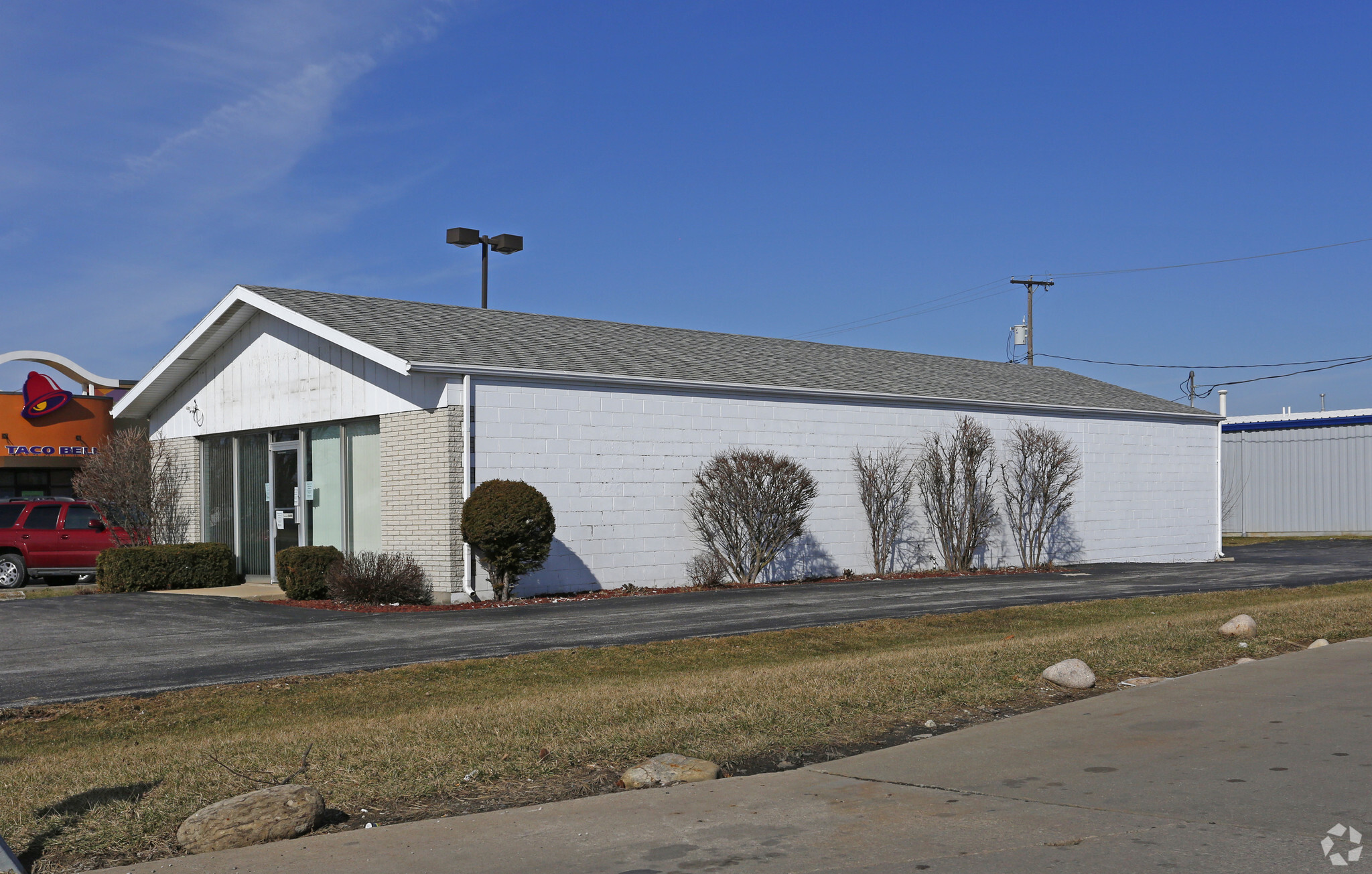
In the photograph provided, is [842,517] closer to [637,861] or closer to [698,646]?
[698,646]

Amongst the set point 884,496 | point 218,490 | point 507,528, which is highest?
point 218,490

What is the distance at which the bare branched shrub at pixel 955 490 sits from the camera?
24.0m

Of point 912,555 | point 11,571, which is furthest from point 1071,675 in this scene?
point 11,571

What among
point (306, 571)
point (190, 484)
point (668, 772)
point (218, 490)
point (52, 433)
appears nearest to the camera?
point (668, 772)

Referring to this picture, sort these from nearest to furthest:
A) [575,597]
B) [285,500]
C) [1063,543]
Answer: [575,597] < [285,500] < [1063,543]

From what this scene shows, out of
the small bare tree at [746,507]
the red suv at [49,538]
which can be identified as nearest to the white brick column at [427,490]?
the small bare tree at [746,507]

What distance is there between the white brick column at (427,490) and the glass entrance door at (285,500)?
10.4ft

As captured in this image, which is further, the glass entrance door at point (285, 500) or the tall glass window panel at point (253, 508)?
the tall glass window panel at point (253, 508)

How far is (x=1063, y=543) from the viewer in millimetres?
26469

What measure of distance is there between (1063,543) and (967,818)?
73.2ft

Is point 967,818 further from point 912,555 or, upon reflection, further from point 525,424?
point 912,555

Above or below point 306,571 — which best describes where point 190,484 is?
above

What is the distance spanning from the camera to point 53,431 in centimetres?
2814

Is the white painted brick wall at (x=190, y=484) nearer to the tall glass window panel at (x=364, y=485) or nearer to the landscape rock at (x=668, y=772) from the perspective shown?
the tall glass window panel at (x=364, y=485)
